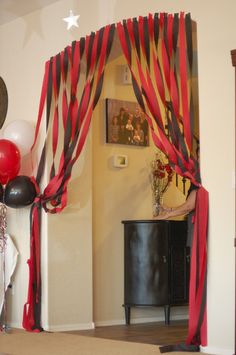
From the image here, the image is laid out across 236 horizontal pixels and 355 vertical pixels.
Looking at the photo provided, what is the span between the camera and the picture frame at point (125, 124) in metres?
7.22

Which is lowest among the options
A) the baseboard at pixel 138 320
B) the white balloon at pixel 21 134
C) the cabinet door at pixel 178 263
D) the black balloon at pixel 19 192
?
the baseboard at pixel 138 320

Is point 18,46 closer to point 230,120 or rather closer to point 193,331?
point 230,120

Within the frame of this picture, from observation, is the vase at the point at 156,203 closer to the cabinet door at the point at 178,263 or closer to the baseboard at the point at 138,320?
the cabinet door at the point at 178,263

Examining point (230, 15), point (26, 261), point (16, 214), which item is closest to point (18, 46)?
point (16, 214)

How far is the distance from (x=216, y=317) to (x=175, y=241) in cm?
217

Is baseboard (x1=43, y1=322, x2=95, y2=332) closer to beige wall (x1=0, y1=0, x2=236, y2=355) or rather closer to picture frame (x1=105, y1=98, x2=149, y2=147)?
beige wall (x1=0, y1=0, x2=236, y2=355)

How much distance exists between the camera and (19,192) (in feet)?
20.4

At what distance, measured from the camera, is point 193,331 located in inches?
199

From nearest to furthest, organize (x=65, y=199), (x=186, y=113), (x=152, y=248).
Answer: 1. (x=186, y=113)
2. (x=65, y=199)
3. (x=152, y=248)

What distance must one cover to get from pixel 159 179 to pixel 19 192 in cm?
187

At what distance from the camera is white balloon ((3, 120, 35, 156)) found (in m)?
6.38

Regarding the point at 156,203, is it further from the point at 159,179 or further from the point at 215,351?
the point at 215,351

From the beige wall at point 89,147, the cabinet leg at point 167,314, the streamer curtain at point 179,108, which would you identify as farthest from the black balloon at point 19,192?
the cabinet leg at point 167,314

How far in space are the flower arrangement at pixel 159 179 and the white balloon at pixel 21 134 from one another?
5.29 feet
